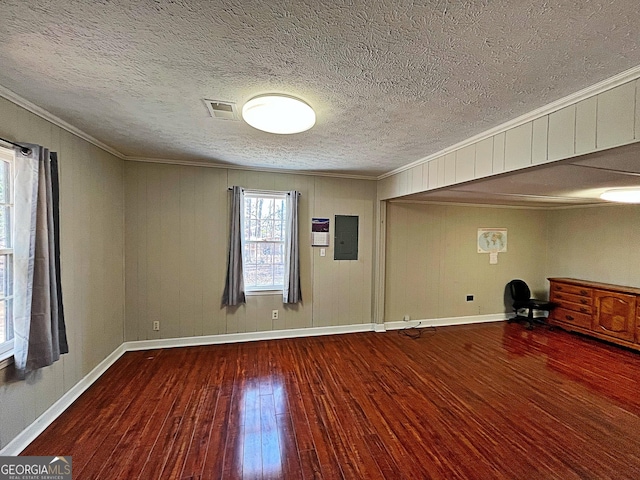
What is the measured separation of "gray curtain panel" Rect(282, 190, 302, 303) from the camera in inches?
164

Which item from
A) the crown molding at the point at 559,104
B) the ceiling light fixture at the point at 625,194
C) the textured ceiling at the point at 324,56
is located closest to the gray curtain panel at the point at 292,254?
the textured ceiling at the point at 324,56

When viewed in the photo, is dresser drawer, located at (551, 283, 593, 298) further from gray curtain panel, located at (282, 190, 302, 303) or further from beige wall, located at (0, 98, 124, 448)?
beige wall, located at (0, 98, 124, 448)

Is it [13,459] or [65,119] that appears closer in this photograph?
[13,459]

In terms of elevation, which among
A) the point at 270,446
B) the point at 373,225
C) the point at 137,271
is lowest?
the point at 270,446

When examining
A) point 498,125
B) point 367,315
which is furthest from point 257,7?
point 367,315

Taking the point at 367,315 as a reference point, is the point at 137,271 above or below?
above

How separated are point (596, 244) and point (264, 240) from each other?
549 centimetres

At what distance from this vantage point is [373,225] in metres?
4.66

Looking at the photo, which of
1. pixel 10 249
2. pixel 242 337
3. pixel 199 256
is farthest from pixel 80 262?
pixel 242 337

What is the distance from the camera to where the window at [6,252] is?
1973 mm

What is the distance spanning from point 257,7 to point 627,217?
609 cm

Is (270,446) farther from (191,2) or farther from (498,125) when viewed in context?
(498,125)

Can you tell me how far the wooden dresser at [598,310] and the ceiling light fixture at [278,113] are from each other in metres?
5.11

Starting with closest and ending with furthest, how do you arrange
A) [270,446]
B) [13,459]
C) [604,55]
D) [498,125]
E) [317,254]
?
1. [604,55]
2. [13,459]
3. [270,446]
4. [498,125]
5. [317,254]
